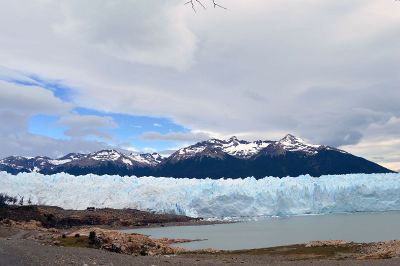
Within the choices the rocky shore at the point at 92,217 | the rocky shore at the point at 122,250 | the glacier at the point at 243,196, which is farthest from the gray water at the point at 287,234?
the glacier at the point at 243,196

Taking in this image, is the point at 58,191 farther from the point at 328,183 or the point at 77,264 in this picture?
the point at 77,264

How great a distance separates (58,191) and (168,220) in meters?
46.3

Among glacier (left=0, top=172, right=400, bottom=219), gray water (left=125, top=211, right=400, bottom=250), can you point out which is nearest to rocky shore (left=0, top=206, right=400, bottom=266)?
gray water (left=125, top=211, right=400, bottom=250)

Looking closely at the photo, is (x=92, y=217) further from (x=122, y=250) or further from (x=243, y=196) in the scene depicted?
(x=122, y=250)

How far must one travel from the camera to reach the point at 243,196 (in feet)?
437

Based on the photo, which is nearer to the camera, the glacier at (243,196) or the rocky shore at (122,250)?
the rocky shore at (122,250)

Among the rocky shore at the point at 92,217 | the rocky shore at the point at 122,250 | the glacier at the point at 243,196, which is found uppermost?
the glacier at the point at 243,196

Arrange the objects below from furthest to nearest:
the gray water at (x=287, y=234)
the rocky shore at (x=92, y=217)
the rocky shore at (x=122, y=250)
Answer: the rocky shore at (x=92, y=217)
the gray water at (x=287, y=234)
the rocky shore at (x=122, y=250)

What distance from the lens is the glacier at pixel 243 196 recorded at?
433ft

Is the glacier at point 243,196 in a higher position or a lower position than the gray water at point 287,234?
higher

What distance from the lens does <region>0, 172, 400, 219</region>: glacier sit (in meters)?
132

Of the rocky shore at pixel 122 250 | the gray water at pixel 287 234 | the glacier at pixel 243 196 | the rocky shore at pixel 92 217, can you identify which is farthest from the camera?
the glacier at pixel 243 196

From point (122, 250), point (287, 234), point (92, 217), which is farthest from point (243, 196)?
point (122, 250)

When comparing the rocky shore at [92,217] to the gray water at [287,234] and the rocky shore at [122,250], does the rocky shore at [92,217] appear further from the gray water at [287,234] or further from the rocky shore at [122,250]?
the gray water at [287,234]
